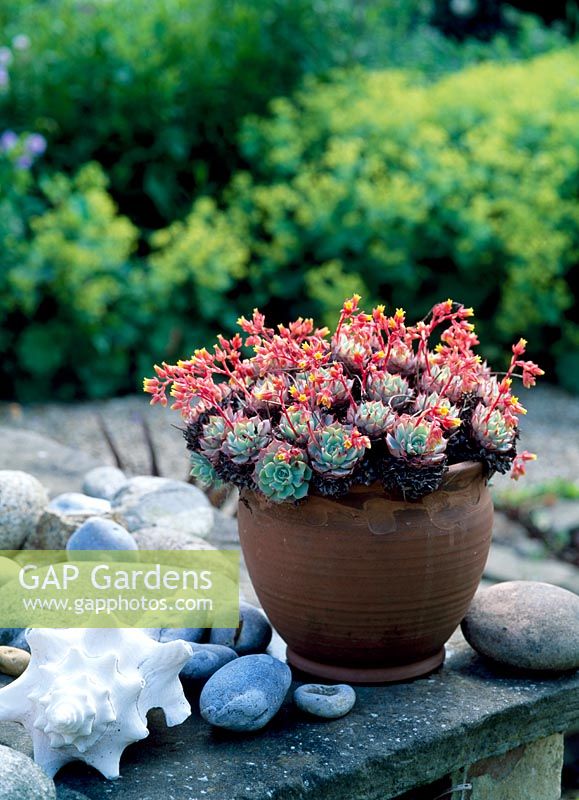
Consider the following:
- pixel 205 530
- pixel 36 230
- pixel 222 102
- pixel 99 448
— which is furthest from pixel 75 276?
pixel 205 530

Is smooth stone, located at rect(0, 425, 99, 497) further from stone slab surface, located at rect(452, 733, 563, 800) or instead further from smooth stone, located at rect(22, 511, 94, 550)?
stone slab surface, located at rect(452, 733, 563, 800)

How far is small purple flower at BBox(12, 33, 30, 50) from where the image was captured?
18.6ft

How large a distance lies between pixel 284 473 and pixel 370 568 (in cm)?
24

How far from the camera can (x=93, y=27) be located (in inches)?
237

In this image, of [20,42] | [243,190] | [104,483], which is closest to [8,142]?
[20,42]

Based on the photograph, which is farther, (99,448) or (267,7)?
(267,7)

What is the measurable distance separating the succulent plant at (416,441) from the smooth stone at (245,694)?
463 mm

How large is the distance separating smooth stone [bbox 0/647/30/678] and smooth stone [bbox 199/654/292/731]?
41cm

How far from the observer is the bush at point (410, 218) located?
17.8ft

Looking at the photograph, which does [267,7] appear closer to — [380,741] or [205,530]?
[205,530]

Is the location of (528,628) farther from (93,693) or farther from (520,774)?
(93,693)

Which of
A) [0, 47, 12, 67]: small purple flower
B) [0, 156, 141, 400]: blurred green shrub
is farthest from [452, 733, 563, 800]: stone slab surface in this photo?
[0, 47, 12, 67]: small purple flower

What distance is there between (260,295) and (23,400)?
1.28 m

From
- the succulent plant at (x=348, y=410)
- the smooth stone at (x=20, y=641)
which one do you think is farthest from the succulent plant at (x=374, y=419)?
the smooth stone at (x=20, y=641)
